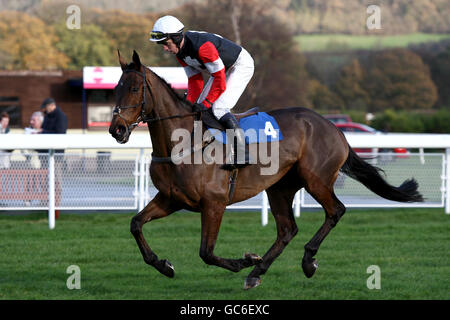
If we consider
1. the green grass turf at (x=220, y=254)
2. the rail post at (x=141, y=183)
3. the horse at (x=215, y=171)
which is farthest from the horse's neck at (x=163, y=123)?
the rail post at (x=141, y=183)

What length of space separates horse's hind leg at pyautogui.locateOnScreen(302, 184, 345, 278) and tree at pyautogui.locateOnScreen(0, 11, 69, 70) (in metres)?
35.7

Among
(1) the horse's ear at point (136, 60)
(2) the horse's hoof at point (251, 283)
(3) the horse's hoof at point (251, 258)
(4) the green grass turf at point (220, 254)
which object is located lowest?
(4) the green grass turf at point (220, 254)

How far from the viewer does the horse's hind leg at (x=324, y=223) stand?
5066mm

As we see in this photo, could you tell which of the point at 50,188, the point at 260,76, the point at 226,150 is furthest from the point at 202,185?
the point at 260,76

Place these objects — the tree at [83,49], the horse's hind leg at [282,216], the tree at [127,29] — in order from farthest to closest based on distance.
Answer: the tree at [83,49] → the tree at [127,29] → the horse's hind leg at [282,216]

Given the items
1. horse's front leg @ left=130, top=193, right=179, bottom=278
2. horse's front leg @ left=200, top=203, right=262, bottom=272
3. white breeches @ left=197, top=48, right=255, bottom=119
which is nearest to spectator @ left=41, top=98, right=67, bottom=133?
white breeches @ left=197, top=48, right=255, bottom=119

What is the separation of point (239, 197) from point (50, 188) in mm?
3711

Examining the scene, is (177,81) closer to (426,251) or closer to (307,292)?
(426,251)

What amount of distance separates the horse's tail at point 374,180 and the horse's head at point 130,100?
1.95 metres

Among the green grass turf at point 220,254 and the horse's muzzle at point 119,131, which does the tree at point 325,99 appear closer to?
the green grass turf at point 220,254

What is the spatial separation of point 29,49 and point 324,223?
38.3 m

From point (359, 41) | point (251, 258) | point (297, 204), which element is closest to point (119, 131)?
point (251, 258)

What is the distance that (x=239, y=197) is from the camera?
4789mm

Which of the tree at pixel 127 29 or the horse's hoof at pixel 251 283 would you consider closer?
the horse's hoof at pixel 251 283
